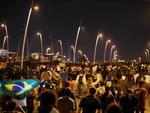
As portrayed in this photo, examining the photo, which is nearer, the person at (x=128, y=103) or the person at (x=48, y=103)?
the person at (x=48, y=103)

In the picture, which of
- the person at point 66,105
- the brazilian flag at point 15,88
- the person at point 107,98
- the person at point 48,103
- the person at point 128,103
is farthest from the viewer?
the person at point 107,98

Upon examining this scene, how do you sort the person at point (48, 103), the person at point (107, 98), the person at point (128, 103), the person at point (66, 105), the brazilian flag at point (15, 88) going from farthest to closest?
1. the person at point (107, 98)
2. the person at point (128, 103)
3. the person at point (66, 105)
4. the brazilian flag at point (15, 88)
5. the person at point (48, 103)

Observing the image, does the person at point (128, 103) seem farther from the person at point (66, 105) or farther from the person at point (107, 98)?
the person at point (66, 105)

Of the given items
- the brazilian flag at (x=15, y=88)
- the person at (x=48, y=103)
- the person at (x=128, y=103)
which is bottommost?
the person at (x=128, y=103)

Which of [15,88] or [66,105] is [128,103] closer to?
[66,105]

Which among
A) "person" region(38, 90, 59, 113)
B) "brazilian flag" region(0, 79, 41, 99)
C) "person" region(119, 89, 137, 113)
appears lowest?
"person" region(119, 89, 137, 113)

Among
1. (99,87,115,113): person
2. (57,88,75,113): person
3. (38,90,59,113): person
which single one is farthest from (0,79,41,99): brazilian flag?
(99,87,115,113): person

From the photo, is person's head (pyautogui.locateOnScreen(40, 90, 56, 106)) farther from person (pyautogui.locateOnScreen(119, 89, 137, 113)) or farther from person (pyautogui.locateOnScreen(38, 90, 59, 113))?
person (pyautogui.locateOnScreen(119, 89, 137, 113))

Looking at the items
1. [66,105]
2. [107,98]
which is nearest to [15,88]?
[66,105]

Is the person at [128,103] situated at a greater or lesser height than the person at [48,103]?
lesser

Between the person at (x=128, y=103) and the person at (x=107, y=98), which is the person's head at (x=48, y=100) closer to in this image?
the person at (x=128, y=103)

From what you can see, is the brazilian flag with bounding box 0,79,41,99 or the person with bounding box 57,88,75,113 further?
the person with bounding box 57,88,75,113

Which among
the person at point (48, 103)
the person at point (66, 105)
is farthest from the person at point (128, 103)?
the person at point (48, 103)

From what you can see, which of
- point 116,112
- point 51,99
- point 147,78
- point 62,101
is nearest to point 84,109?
point 62,101
